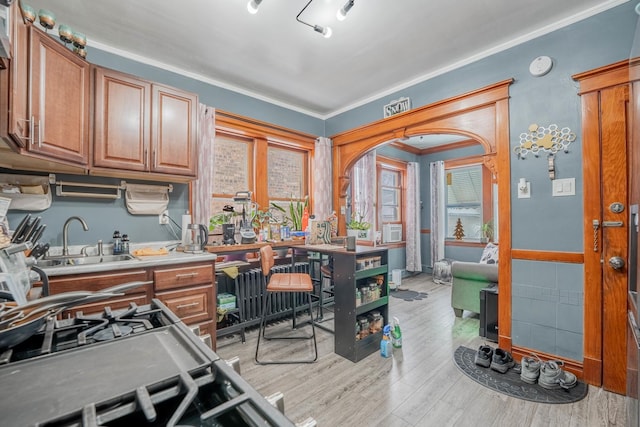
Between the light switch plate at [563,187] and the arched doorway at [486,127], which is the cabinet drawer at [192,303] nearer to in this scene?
the arched doorway at [486,127]

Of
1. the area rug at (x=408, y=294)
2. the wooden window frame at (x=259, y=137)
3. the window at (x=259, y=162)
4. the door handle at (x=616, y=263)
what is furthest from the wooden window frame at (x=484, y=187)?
the wooden window frame at (x=259, y=137)

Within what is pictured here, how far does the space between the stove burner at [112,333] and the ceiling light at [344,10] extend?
7.48ft

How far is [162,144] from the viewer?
2.49 meters

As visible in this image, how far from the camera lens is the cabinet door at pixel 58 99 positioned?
5.66 feet

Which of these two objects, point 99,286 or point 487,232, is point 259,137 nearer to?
point 99,286

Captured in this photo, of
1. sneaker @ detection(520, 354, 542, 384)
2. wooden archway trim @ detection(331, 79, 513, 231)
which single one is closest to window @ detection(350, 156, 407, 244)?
wooden archway trim @ detection(331, 79, 513, 231)

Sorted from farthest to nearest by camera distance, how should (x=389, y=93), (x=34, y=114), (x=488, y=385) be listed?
(x=389, y=93) → (x=488, y=385) → (x=34, y=114)

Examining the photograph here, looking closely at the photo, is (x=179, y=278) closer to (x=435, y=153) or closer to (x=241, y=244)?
(x=241, y=244)

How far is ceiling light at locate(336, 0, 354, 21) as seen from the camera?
1944 mm

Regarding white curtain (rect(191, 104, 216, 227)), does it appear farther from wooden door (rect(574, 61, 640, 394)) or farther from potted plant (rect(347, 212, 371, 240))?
wooden door (rect(574, 61, 640, 394))

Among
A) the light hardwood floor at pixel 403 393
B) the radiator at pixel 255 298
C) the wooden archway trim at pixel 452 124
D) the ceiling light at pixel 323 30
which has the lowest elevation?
A: the light hardwood floor at pixel 403 393

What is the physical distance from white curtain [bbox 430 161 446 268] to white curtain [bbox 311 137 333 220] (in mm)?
2831

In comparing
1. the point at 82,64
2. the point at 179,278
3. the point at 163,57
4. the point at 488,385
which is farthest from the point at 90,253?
the point at 488,385

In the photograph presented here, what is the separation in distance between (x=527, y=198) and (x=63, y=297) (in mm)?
3042
